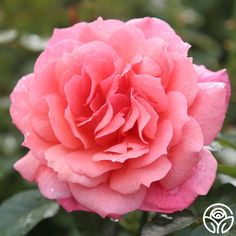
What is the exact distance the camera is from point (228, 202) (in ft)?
2.97

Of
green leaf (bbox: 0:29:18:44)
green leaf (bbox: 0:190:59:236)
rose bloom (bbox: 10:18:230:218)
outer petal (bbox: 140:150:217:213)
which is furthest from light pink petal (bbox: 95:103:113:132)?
green leaf (bbox: 0:29:18:44)

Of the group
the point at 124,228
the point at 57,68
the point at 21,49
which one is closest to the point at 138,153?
the point at 57,68

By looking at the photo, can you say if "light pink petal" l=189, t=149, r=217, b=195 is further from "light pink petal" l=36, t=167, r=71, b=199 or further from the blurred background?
the blurred background

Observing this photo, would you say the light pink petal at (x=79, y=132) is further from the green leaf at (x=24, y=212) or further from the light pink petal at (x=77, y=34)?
the green leaf at (x=24, y=212)

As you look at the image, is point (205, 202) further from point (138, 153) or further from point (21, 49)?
point (21, 49)

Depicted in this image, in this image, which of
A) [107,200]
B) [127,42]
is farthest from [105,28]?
[107,200]

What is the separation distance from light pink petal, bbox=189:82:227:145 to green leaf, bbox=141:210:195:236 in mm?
132

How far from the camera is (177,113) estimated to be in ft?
2.66

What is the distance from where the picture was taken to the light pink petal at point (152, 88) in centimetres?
82

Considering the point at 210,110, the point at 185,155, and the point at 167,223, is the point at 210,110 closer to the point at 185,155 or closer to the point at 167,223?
the point at 185,155

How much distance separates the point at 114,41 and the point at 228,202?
292 millimetres

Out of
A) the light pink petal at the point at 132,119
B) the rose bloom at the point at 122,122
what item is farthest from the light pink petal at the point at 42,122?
the light pink petal at the point at 132,119

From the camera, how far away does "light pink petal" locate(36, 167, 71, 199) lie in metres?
0.83

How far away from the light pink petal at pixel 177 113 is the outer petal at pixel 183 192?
0.17 feet
